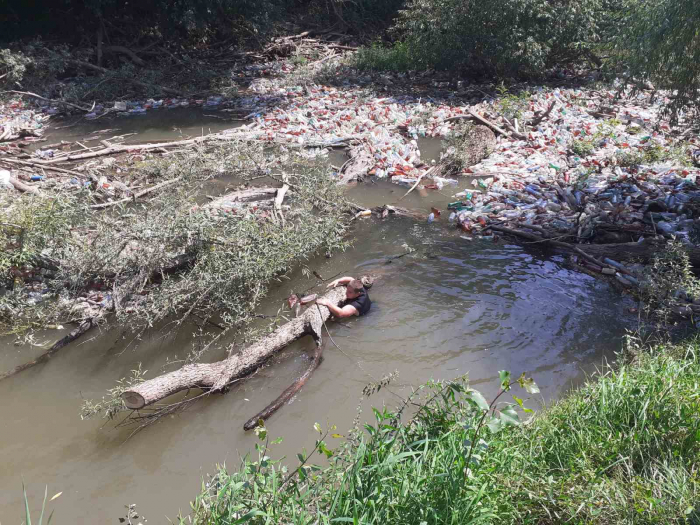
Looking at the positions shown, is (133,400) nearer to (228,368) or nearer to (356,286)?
(228,368)

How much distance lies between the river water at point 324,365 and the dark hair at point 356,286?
0.91 feet

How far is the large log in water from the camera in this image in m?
3.74

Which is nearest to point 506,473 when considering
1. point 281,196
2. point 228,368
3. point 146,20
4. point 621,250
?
point 228,368

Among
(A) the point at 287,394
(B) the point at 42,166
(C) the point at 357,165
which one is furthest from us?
(C) the point at 357,165

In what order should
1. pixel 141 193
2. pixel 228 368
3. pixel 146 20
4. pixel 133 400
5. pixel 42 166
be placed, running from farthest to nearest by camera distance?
1. pixel 146 20
2. pixel 42 166
3. pixel 141 193
4. pixel 228 368
5. pixel 133 400

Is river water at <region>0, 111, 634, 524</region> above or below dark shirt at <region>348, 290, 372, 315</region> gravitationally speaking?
below

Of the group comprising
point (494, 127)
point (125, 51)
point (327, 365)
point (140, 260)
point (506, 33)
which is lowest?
point (327, 365)

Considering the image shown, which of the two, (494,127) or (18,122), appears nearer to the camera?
(494,127)

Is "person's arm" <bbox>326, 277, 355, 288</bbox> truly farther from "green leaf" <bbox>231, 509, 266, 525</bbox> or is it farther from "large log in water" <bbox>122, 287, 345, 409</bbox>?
"green leaf" <bbox>231, 509, 266, 525</bbox>

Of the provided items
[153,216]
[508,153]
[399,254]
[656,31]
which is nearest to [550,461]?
[399,254]

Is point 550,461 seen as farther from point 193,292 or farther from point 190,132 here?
point 190,132

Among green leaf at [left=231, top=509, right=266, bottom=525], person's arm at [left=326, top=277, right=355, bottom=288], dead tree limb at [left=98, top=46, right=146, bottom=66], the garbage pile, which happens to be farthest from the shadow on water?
dead tree limb at [left=98, top=46, right=146, bottom=66]

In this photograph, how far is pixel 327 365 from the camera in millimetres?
4453

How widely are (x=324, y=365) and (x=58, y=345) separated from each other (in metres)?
2.42
